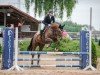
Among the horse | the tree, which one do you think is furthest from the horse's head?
the tree

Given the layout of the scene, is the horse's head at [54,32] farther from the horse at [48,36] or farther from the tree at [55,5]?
the tree at [55,5]

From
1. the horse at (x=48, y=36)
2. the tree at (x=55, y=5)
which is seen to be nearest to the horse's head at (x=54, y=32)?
the horse at (x=48, y=36)

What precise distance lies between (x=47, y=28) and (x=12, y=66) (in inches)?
111

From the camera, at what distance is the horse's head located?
57.1 feet

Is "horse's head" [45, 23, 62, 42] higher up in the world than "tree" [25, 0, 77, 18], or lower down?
lower down

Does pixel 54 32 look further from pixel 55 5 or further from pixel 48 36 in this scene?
pixel 55 5

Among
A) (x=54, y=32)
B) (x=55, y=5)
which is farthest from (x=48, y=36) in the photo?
(x=55, y=5)

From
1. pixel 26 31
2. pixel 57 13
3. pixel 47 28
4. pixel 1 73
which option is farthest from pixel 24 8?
pixel 1 73

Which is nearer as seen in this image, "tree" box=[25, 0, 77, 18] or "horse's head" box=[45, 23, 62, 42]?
"horse's head" box=[45, 23, 62, 42]

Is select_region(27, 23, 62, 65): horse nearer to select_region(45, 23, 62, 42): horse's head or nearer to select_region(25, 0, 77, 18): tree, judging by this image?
select_region(45, 23, 62, 42): horse's head

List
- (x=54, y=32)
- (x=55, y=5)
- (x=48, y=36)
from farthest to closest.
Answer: (x=55, y=5) → (x=48, y=36) → (x=54, y=32)

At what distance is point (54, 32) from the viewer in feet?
57.4

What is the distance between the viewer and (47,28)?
57.9 feet

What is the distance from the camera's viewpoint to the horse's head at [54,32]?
17.4 metres
